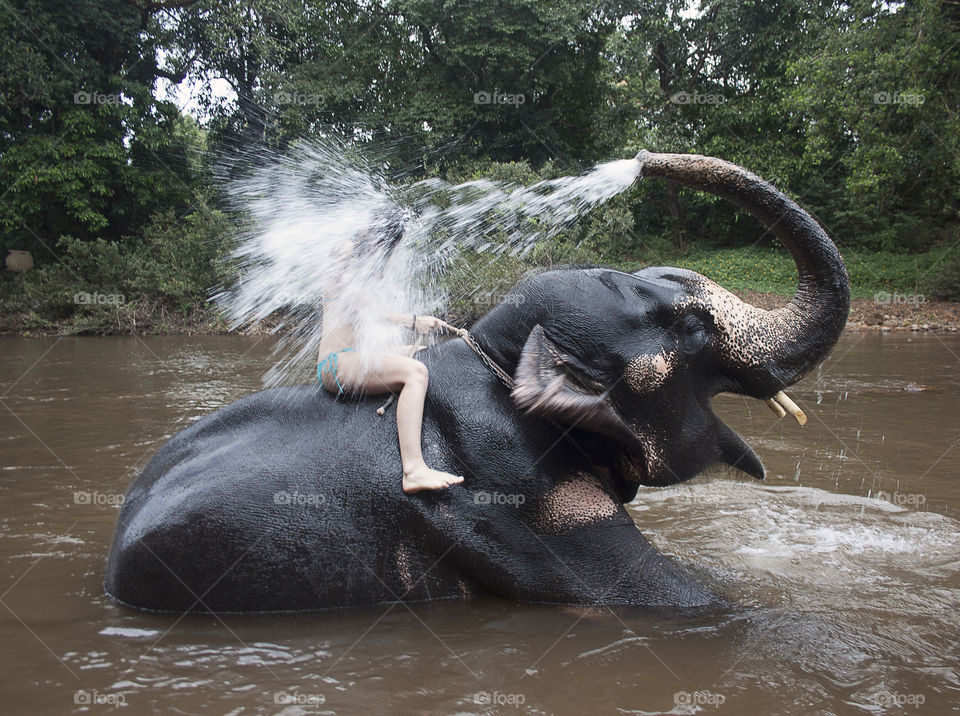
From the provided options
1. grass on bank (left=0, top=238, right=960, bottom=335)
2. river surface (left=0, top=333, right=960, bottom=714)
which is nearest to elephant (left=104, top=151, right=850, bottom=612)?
river surface (left=0, top=333, right=960, bottom=714)

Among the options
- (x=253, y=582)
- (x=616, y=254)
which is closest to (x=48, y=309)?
(x=616, y=254)

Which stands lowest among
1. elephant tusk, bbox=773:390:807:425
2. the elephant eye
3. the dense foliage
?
elephant tusk, bbox=773:390:807:425

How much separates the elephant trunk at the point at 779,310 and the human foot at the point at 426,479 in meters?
1.27

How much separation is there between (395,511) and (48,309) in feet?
71.8

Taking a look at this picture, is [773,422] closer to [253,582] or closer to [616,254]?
[253,582]

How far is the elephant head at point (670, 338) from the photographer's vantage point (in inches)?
127

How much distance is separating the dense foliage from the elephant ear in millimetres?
16173

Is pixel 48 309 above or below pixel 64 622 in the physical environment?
above

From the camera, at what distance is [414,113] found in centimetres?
2608

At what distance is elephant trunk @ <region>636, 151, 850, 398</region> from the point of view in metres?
3.23

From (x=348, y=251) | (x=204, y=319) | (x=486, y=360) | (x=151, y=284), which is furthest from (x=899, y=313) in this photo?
(x=151, y=284)

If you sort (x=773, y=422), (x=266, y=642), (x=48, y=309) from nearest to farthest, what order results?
(x=266, y=642), (x=773, y=422), (x=48, y=309)

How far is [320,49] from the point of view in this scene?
26266 mm

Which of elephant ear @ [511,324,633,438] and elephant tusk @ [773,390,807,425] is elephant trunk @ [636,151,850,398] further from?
elephant ear @ [511,324,633,438]
